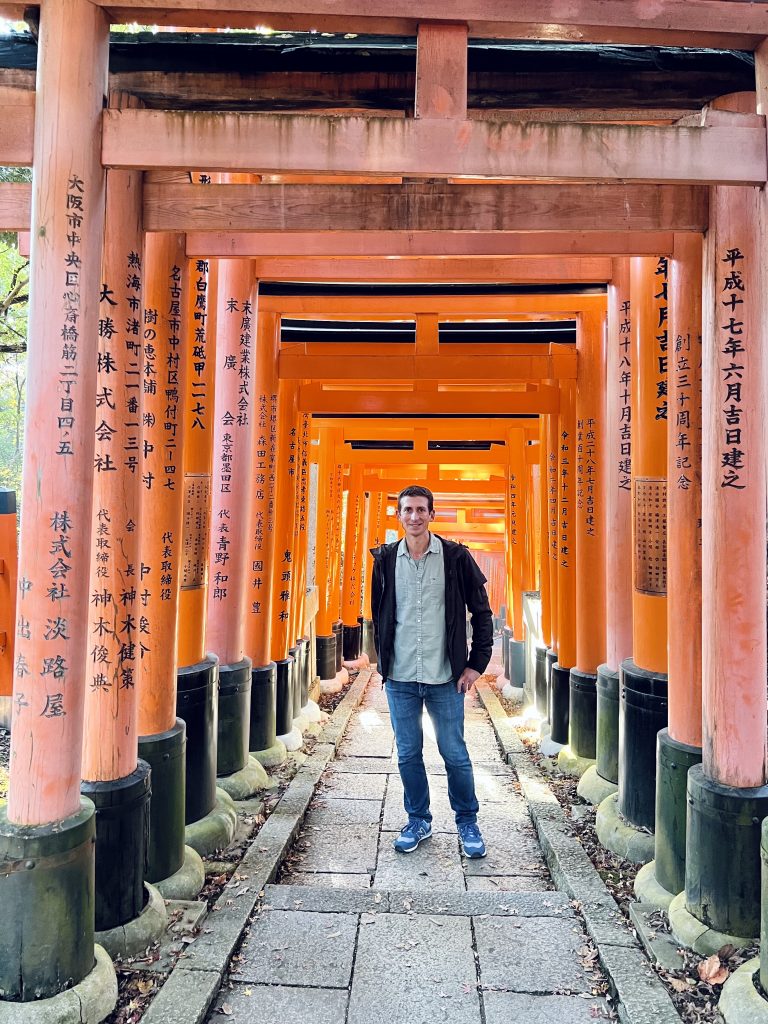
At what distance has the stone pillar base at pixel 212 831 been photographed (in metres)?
3.84

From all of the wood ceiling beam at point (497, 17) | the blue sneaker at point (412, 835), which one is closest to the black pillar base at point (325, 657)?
the blue sneaker at point (412, 835)

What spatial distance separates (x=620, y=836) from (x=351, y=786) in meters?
2.04

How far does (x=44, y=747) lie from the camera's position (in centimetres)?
247

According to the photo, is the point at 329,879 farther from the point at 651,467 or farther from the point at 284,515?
the point at 284,515

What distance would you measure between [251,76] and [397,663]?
2882 mm

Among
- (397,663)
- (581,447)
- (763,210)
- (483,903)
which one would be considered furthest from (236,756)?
(763,210)

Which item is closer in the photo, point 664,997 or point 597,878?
point 664,997

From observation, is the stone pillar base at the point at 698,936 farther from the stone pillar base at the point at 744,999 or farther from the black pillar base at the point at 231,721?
the black pillar base at the point at 231,721

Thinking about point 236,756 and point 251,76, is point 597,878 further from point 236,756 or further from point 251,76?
point 251,76

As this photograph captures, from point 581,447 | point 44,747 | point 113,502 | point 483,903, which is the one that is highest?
point 581,447

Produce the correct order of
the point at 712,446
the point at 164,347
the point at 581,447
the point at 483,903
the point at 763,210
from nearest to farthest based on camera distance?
the point at 763,210
the point at 712,446
the point at 483,903
the point at 164,347
the point at 581,447

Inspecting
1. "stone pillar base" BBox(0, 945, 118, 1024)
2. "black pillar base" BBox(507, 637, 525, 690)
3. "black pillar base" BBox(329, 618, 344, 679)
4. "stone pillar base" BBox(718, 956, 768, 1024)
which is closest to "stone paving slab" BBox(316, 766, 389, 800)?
"stone pillar base" BBox(0, 945, 118, 1024)

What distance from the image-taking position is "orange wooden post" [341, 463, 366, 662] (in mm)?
11953

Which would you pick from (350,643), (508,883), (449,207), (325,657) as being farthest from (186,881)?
(350,643)
